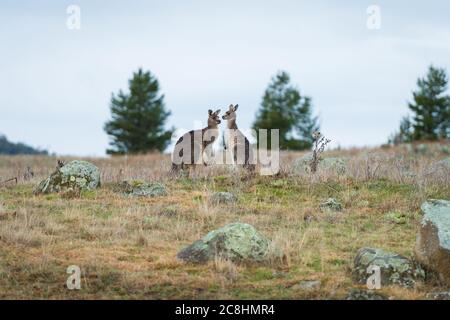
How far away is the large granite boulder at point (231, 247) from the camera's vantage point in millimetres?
9930

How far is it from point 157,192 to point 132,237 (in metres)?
4.19

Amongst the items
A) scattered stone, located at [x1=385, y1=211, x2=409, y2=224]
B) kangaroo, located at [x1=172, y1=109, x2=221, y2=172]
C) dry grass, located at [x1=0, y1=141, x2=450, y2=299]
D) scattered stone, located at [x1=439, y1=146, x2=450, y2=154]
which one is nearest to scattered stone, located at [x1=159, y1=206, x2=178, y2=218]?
dry grass, located at [x1=0, y1=141, x2=450, y2=299]

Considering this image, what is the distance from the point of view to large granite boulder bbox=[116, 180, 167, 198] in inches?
607

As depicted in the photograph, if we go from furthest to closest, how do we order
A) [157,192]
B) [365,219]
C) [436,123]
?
[436,123] < [157,192] < [365,219]

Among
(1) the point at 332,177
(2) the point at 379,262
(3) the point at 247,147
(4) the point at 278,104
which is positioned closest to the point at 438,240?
(2) the point at 379,262

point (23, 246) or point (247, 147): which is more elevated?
point (247, 147)

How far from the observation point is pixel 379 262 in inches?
363

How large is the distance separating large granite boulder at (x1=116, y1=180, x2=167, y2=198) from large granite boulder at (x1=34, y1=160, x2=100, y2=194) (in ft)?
2.38

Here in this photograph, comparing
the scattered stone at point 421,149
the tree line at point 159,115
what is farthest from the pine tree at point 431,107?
the scattered stone at point 421,149

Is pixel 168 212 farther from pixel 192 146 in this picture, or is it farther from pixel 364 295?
pixel 192 146

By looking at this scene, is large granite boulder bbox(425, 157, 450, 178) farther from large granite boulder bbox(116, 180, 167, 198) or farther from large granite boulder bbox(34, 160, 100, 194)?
large granite boulder bbox(34, 160, 100, 194)

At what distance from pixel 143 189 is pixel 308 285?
7352 mm

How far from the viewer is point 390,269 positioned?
361 inches
